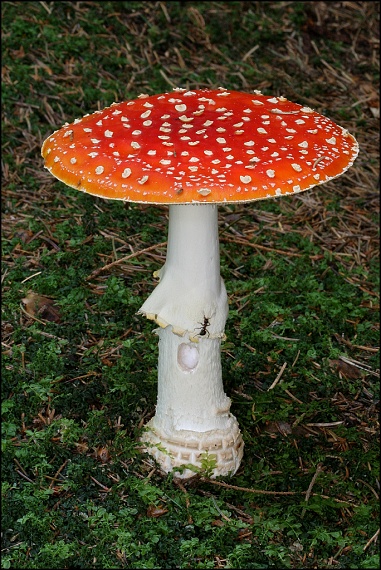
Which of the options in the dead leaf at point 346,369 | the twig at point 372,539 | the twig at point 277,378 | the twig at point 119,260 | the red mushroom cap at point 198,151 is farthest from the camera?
the twig at point 119,260

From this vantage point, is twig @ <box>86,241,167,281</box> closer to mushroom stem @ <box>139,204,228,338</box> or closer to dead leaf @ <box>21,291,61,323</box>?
dead leaf @ <box>21,291,61,323</box>

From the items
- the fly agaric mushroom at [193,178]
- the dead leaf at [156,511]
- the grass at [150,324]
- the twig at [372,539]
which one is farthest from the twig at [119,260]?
the twig at [372,539]

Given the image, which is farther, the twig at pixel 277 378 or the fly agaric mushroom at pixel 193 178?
the twig at pixel 277 378

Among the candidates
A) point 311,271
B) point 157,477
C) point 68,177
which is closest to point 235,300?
point 311,271

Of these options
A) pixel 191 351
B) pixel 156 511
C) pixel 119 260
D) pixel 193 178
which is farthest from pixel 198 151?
pixel 119 260

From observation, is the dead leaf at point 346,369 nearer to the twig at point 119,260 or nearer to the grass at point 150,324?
the grass at point 150,324

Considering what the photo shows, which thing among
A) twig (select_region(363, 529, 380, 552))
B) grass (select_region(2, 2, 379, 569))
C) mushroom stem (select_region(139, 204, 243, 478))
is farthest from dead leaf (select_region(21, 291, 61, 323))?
twig (select_region(363, 529, 380, 552))

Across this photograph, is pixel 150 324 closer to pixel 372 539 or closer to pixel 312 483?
pixel 312 483

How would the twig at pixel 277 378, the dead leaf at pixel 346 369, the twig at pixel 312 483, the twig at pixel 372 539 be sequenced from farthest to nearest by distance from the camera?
the dead leaf at pixel 346 369 < the twig at pixel 277 378 < the twig at pixel 312 483 < the twig at pixel 372 539
